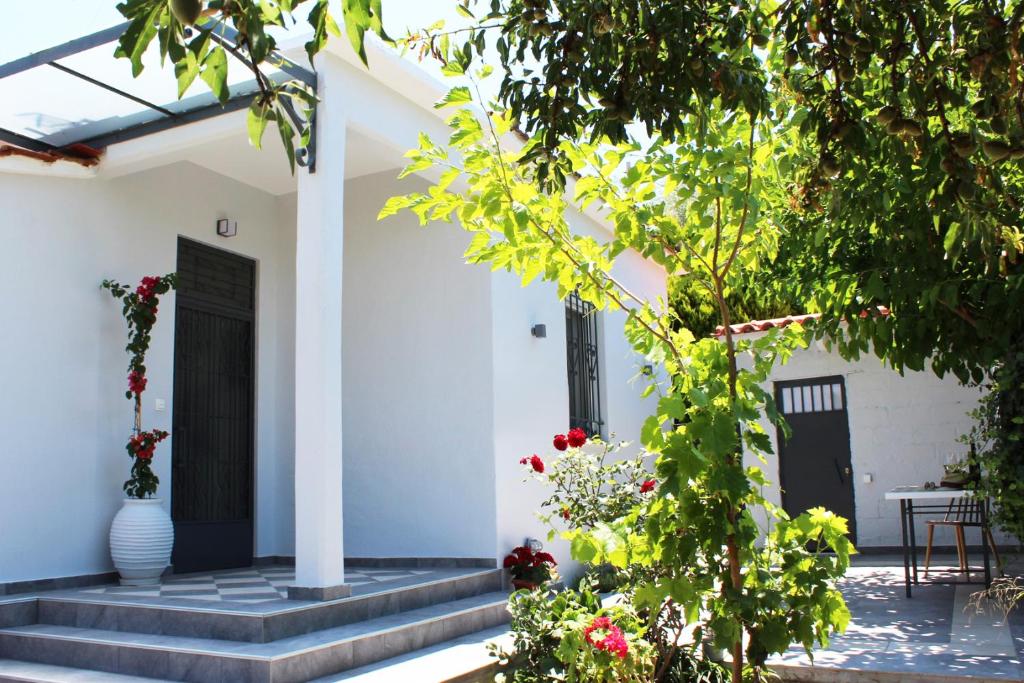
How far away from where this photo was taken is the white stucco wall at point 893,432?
10.7 metres

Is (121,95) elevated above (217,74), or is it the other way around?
(121,95)

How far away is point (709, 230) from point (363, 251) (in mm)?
5970

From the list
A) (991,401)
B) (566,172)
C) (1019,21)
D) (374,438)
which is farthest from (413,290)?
(1019,21)

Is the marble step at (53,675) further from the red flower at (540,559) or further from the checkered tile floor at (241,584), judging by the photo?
the red flower at (540,559)

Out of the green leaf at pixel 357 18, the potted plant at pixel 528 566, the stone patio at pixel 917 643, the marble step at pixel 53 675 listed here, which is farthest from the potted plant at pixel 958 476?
the green leaf at pixel 357 18

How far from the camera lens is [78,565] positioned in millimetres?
6781

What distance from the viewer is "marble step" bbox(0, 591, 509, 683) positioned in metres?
4.78

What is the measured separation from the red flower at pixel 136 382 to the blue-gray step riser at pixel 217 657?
2016mm

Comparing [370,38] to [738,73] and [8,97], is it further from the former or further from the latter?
[738,73]

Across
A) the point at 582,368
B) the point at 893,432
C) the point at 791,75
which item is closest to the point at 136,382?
the point at 582,368

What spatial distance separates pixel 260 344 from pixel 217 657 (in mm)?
4320

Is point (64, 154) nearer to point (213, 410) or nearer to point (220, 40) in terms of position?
point (213, 410)

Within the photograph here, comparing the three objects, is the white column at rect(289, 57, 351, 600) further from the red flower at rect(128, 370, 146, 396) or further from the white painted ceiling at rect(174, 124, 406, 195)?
the red flower at rect(128, 370, 146, 396)

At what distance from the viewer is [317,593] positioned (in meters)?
5.79
